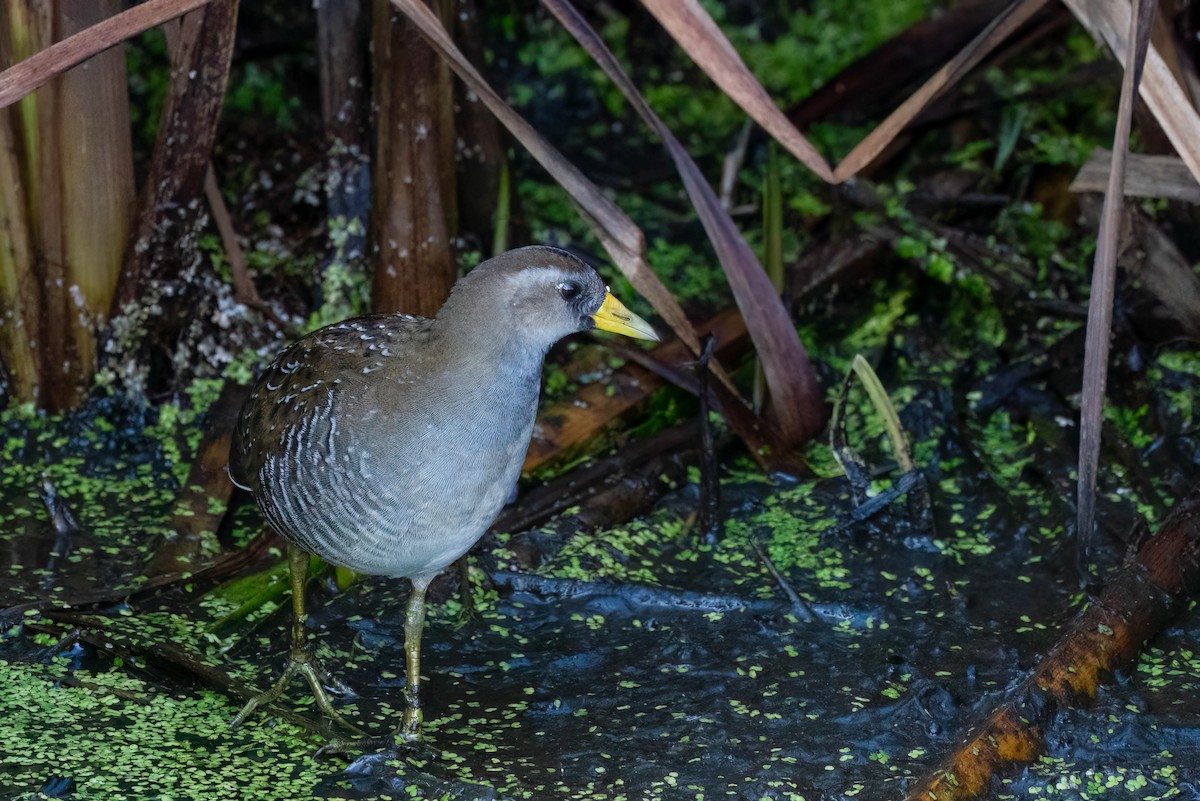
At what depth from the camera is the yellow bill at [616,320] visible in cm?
308

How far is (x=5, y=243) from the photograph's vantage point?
390 centimetres

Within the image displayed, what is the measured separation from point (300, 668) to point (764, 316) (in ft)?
5.05

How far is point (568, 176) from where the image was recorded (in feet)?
10.9

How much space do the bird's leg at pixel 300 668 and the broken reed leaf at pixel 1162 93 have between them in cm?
212

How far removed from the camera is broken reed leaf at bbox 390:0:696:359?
3.17 meters

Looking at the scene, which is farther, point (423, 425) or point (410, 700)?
point (410, 700)

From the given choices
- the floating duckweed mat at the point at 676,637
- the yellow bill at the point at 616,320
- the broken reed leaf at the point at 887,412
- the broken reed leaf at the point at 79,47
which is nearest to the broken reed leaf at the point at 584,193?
the yellow bill at the point at 616,320

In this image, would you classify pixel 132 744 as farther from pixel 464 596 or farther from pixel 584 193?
pixel 584 193

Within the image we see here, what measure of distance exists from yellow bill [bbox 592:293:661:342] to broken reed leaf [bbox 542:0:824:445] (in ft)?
1.82

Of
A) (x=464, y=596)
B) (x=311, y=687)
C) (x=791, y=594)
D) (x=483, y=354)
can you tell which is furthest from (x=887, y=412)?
(x=311, y=687)

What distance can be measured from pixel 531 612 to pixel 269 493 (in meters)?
0.77

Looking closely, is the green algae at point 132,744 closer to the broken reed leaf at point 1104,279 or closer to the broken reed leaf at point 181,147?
the broken reed leaf at point 181,147

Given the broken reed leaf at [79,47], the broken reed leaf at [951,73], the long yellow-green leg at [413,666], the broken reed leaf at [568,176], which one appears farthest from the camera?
the broken reed leaf at [951,73]

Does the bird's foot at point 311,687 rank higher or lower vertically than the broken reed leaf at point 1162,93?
lower
